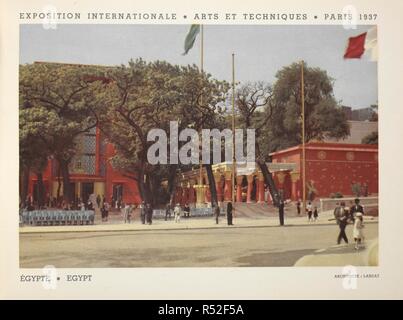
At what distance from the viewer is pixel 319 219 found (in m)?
5.46

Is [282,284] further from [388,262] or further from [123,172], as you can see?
[123,172]

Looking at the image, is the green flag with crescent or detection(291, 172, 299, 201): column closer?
the green flag with crescent

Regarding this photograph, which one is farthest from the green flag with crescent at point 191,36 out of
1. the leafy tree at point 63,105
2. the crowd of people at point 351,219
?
the crowd of people at point 351,219

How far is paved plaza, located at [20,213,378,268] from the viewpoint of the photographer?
17.2 ft

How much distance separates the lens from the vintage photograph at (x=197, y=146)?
5270 millimetres

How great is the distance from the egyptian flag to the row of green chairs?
114 inches

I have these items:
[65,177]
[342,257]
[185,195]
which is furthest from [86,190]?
[342,257]

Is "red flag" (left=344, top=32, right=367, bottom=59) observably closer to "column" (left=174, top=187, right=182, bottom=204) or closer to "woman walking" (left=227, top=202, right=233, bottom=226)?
"woman walking" (left=227, top=202, right=233, bottom=226)

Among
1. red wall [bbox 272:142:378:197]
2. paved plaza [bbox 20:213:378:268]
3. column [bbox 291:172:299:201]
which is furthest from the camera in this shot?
column [bbox 291:172:299:201]

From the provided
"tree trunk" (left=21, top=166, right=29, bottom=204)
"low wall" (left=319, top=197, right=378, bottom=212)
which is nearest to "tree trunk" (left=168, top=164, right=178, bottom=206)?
"tree trunk" (left=21, top=166, right=29, bottom=204)

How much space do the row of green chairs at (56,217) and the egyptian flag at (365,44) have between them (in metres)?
2.90

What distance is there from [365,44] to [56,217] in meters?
3.31
